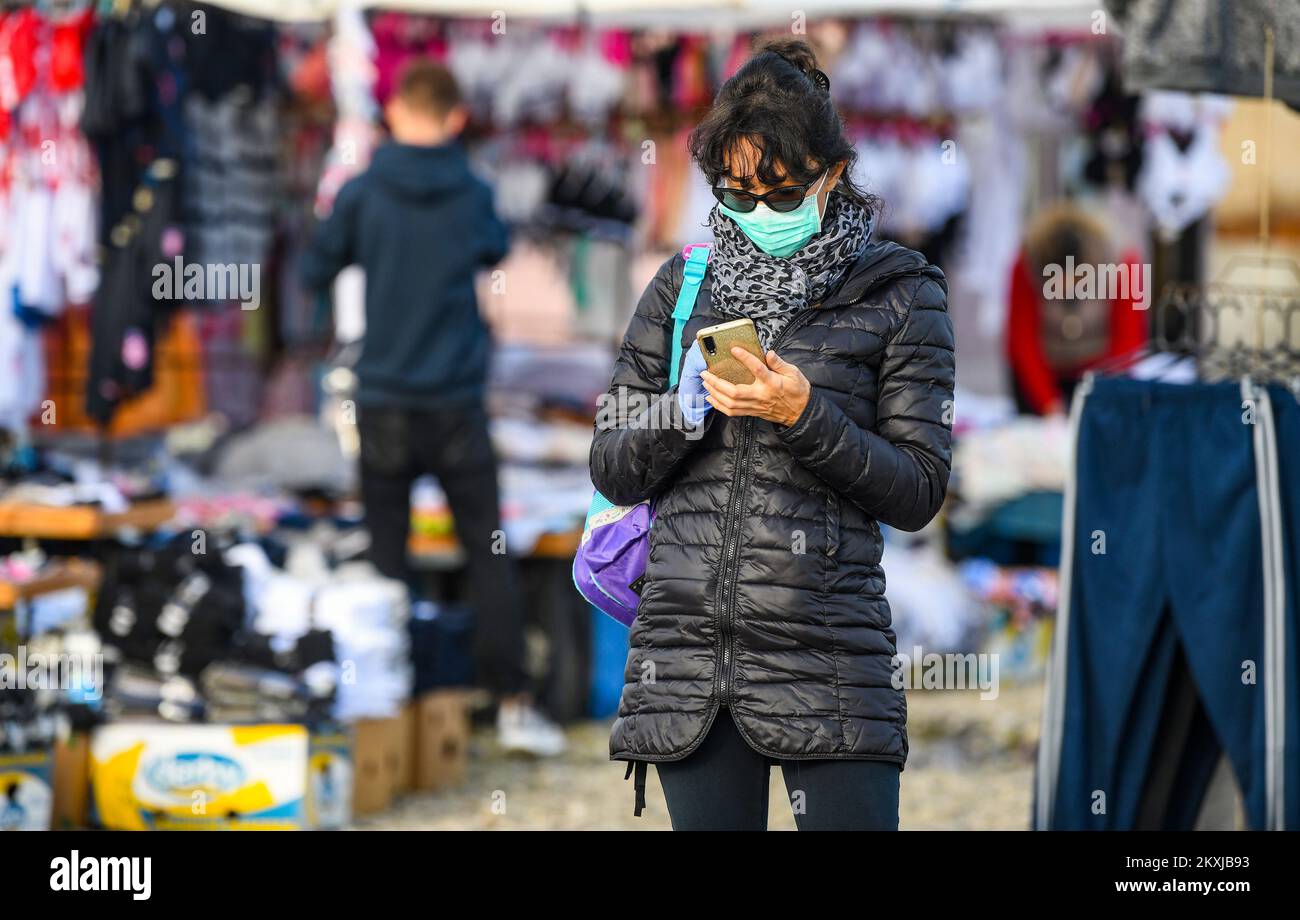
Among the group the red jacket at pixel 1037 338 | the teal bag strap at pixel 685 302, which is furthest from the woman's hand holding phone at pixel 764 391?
the red jacket at pixel 1037 338

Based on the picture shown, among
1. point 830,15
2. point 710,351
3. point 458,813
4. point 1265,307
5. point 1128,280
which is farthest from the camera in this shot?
point 1128,280

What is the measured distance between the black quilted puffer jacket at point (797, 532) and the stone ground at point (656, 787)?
281 cm

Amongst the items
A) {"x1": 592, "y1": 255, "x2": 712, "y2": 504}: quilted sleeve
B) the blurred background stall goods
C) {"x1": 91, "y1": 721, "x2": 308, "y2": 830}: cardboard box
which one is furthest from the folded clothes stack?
{"x1": 592, "y1": 255, "x2": 712, "y2": 504}: quilted sleeve

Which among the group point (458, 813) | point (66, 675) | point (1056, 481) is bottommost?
point (458, 813)

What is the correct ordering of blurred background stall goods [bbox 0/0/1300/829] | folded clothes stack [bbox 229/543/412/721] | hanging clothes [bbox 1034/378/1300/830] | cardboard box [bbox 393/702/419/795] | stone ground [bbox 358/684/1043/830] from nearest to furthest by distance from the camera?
hanging clothes [bbox 1034/378/1300/830]
blurred background stall goods [bbox 0/0/1300/829]
folded clothes stack [bbox 229/543/412/721]
stone ground [bbox 358/684/1043/830]
cardboard box [bbox 393/702/419/795]

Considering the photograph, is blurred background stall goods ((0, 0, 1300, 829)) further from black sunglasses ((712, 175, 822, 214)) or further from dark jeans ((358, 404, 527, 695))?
black sunglasses ((712, 175, 822, 214))

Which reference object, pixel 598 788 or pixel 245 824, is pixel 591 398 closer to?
pixel 598 788

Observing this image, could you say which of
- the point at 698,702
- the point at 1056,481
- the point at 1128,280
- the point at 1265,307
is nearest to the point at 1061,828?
the point at 1265,307

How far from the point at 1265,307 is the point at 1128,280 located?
17.1 ft

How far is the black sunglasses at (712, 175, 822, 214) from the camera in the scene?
2.86 m

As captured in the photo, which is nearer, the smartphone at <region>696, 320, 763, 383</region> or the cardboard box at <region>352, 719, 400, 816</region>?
the smartphone at <region>696, 320, 763, 383</region>

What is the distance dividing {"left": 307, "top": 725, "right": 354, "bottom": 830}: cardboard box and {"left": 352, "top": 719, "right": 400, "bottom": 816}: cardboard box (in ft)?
0.29

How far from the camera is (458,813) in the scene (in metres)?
6.05

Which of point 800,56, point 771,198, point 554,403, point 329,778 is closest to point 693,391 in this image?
point 771,198
